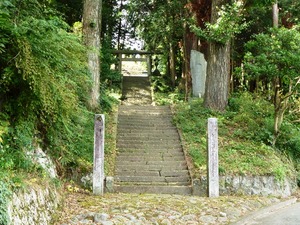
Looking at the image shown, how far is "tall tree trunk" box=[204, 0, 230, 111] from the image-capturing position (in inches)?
442

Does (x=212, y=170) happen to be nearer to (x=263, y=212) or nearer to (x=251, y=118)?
(x=263, y=212)

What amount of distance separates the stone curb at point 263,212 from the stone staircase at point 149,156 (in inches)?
64.1

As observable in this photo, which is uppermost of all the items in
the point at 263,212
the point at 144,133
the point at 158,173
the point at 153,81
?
the point at 153,81

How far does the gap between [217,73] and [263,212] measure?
225 inches

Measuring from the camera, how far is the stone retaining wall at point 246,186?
7.58 m

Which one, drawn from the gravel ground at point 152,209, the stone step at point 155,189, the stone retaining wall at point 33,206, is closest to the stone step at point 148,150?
the stone step at point 155,189

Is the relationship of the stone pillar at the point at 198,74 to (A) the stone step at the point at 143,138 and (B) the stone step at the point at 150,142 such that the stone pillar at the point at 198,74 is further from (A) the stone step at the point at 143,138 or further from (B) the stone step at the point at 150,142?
(B) the stone step at the point at 150,142

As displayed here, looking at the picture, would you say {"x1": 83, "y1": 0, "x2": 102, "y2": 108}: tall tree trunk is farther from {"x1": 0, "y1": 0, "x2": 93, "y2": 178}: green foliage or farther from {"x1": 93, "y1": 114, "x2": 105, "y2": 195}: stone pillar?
{"x1": 0, "y1": 0, "x2": 93, "y2": 178}: green foliage

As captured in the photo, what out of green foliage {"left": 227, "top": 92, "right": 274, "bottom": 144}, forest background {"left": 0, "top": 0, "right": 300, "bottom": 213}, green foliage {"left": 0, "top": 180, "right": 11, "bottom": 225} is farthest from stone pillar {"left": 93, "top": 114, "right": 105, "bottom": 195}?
green foliage {"left": 227, "top": 92, "right": 274, "bottom": 144}

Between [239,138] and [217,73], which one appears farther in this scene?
[217,73]

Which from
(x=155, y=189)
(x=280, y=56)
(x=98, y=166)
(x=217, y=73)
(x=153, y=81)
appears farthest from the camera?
(x=153, y=81)

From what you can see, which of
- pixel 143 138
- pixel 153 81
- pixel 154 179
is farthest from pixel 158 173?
pixel 153 81

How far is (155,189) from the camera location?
754 centimetres

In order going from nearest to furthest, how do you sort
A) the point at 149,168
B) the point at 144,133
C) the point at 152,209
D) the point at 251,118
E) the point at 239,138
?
the point at 152,209 → the point at 149,168 → the point at 239,138 → the point at 144,133 → the point at 251,118
